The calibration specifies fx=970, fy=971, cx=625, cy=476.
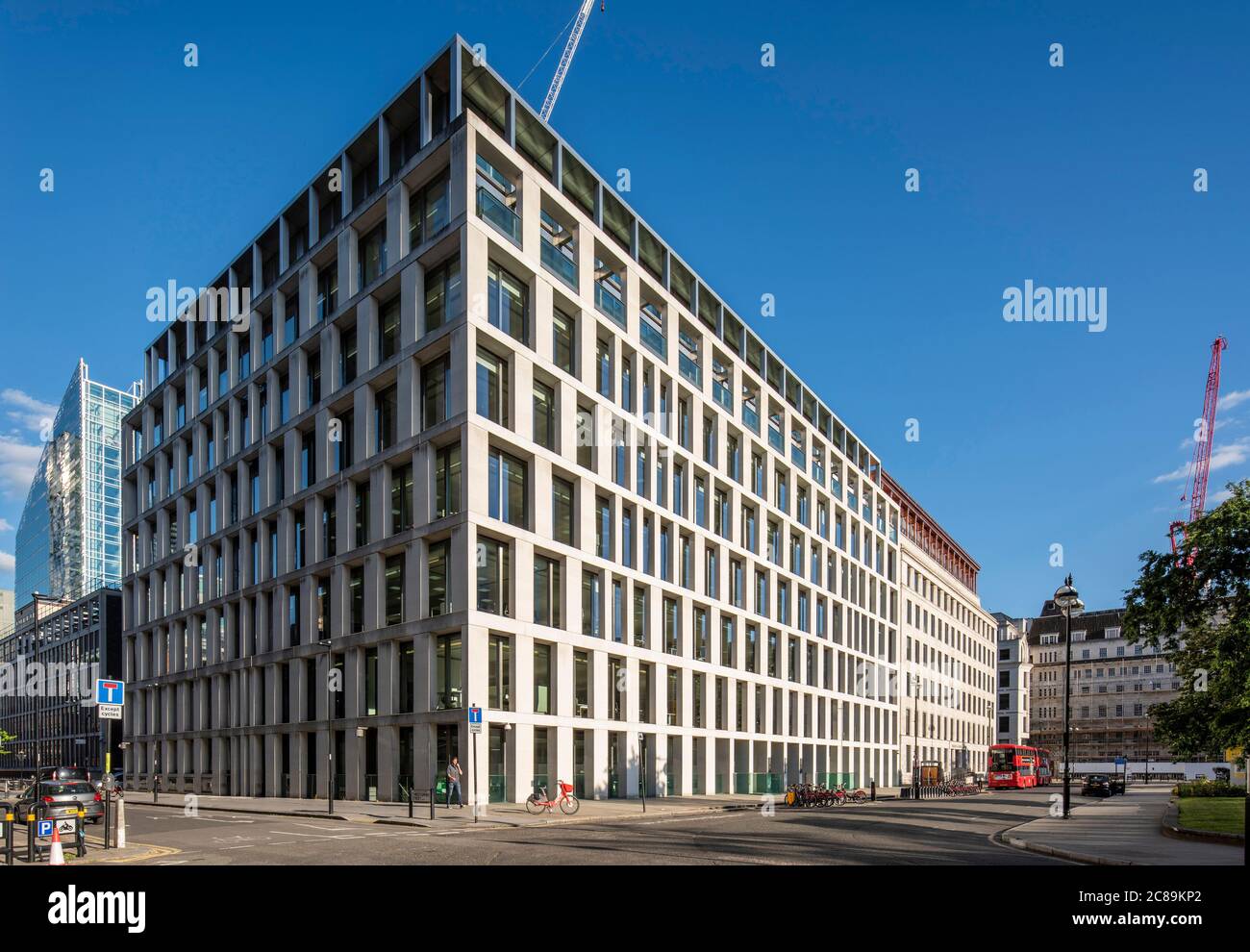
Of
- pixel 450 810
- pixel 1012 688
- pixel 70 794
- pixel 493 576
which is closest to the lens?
pixel 70 794

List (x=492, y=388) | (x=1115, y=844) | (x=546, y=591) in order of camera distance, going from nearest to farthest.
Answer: (x=1115, y=844) → (x=492, y=388) → (x=546, y=591)

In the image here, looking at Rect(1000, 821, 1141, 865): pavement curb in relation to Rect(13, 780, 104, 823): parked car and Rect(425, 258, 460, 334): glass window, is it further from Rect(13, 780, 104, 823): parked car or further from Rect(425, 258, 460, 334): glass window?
Rect(425, 258, 460, 334): glass window

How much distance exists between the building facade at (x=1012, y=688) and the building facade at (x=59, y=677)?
118846mm

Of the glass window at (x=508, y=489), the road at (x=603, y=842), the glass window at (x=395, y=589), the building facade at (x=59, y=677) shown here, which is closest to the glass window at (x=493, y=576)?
the glass window at (x=508, y=489)

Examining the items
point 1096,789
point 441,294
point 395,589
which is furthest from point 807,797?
point 1096,789

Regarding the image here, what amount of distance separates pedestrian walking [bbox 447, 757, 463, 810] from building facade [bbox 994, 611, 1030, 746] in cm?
12576

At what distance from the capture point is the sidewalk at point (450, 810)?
30797 mm

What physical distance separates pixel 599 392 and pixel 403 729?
18578 mm

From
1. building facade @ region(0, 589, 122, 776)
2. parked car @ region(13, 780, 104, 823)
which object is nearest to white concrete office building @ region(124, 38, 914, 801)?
parked car @ region(13, 780, 104, 823)

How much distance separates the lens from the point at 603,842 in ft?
72.7

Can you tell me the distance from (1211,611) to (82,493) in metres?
167

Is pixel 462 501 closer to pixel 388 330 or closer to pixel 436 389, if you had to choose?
pixel 436 389
